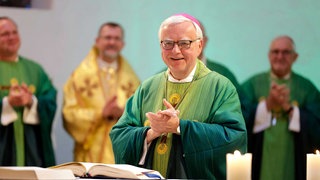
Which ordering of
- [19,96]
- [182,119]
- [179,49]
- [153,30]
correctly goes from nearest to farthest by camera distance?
[182,119]
[179,49]
[19,96]
[153,30]

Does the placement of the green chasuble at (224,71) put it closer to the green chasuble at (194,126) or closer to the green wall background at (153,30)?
the green wall background at (153,30)

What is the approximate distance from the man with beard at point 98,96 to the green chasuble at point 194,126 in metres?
3.69

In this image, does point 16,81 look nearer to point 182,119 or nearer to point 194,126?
point 182,119

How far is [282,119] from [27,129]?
8.60 ft

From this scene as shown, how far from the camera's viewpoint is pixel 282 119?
947 centimetres

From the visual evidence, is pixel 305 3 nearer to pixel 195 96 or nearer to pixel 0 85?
pixel 0 85

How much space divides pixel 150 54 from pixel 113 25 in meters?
0.51

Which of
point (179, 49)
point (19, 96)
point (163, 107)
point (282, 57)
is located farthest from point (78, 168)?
point (282, 57)

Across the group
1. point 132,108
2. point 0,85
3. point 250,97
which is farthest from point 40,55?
point 132,108

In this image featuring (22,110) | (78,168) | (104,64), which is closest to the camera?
(78,168)

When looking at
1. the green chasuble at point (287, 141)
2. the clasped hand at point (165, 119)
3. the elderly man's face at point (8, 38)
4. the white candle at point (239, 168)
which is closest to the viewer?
the white candle at point (239, 168)

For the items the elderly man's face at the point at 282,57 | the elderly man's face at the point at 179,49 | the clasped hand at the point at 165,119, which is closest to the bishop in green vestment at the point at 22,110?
the elderly man's face at the point at 282,57

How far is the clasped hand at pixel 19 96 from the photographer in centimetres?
939

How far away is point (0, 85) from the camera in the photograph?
9633mm
